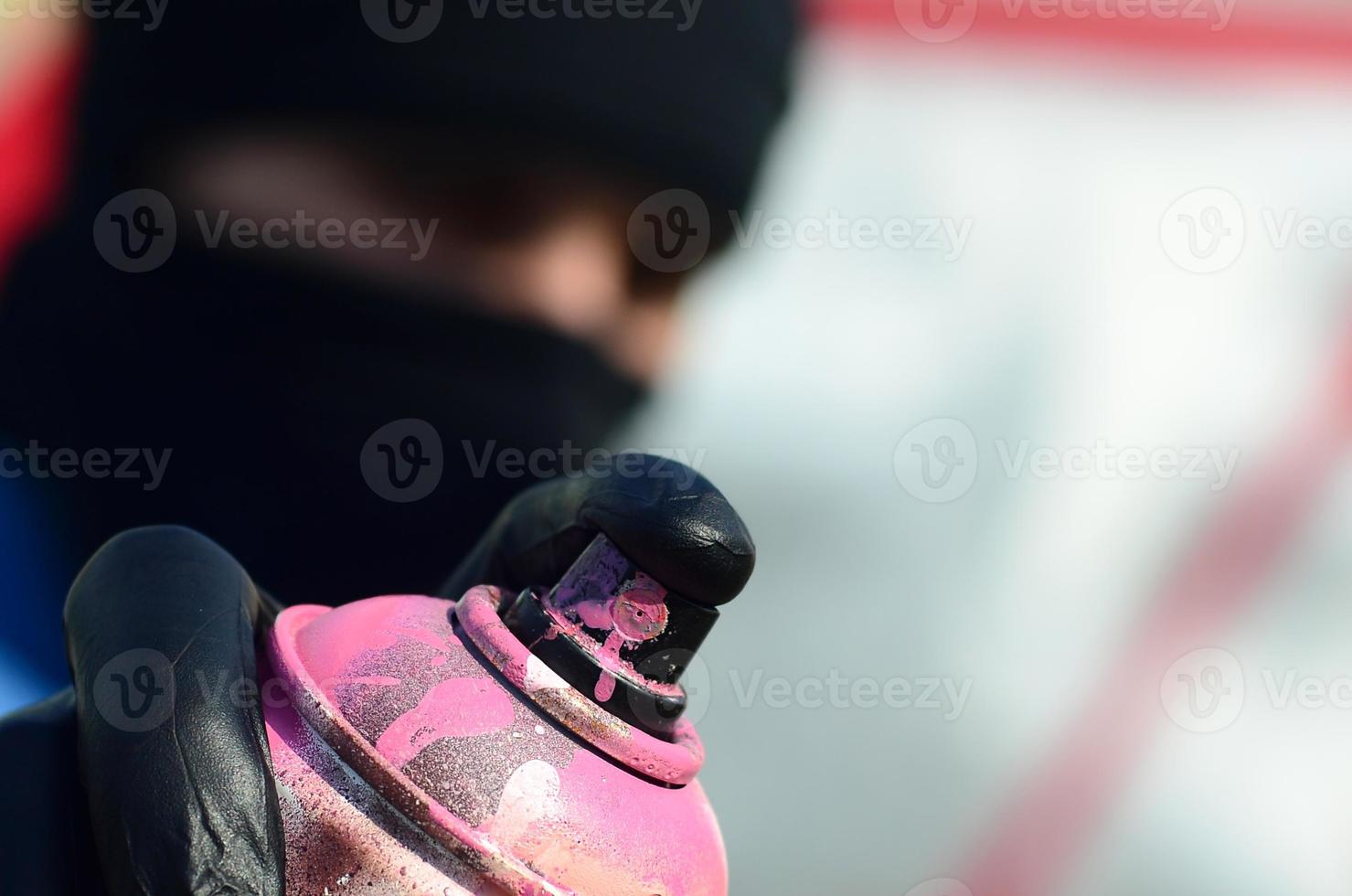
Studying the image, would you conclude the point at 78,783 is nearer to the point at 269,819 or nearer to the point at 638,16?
the point at 269,819

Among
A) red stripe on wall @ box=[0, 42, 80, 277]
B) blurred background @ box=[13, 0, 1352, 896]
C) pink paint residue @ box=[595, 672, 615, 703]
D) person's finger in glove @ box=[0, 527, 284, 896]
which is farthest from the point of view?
blurred background @ box=[13, 0, 1352, 896]

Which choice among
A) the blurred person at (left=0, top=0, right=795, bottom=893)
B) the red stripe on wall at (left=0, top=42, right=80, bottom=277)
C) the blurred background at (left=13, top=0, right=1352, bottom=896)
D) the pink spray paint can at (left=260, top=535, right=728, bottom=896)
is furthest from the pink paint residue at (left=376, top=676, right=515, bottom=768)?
the red stripe on wall at (left=0, top=42, right=80, bottom=277)

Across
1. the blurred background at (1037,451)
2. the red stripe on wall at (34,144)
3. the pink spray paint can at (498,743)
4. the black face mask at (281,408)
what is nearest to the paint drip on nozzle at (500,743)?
the pink spray paint can at (498,743)

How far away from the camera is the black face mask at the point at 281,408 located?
1.44 m

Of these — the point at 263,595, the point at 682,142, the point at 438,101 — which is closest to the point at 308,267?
the point at 438,101

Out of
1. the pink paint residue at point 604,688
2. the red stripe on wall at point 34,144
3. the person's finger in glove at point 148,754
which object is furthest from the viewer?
the red stripe on wall at point 34,144

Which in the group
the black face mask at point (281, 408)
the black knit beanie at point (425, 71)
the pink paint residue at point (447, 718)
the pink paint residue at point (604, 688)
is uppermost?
the black knit beanie at point (425, 71)

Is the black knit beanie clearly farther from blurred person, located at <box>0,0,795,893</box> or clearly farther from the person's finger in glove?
the person's finger in glove

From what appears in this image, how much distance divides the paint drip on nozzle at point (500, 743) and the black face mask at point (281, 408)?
766 mm

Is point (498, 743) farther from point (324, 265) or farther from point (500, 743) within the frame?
point (324, 265)

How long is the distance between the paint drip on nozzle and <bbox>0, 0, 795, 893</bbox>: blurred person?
771 mm

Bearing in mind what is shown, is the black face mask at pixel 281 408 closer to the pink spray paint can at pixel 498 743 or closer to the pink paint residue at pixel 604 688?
the pink spray paint can at pixel 498 743

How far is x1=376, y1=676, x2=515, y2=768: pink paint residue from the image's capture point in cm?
Answer: 64

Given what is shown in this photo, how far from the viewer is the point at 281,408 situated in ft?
4.85
